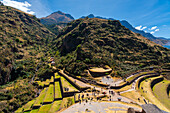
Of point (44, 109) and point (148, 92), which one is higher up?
point (148, 92)

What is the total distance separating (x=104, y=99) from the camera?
23.3 metres

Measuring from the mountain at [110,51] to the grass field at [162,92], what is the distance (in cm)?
1200

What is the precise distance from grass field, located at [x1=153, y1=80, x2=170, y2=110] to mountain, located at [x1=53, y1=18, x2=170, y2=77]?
11999mm

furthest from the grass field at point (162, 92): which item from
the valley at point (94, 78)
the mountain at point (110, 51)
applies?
the mountain at point (110, 51)

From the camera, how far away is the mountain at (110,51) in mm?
45094

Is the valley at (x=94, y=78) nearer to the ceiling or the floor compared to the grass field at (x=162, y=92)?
nearer to the ceiling

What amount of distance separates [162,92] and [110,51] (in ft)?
104

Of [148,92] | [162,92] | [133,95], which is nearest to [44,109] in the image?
[133,95]

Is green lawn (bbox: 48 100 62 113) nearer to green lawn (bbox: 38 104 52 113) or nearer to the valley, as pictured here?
the valley

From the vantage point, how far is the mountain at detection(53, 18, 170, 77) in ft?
148

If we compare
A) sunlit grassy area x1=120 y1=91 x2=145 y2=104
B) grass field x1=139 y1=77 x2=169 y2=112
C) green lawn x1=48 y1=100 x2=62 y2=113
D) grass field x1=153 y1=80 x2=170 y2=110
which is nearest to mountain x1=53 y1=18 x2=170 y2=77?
grass field x1=139 y1=77 x2=169 y2=112

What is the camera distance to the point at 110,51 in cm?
5772

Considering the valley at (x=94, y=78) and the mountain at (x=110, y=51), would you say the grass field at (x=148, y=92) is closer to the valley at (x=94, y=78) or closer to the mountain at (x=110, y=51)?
the valley at (x=94, y=78)

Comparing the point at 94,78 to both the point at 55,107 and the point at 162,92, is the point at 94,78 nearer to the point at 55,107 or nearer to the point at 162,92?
the point at 55,107
